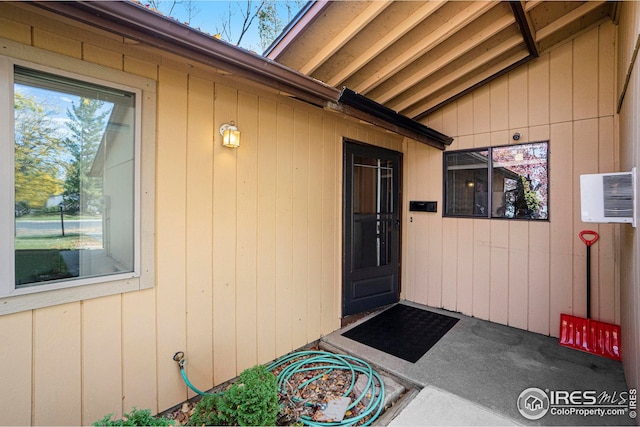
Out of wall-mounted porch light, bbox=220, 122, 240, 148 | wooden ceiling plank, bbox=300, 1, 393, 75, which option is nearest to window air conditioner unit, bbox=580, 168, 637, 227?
wooden ceiling plank, bbox=300, 1, 393, 75

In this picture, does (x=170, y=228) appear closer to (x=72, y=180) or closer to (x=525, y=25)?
(x=72, y=180)

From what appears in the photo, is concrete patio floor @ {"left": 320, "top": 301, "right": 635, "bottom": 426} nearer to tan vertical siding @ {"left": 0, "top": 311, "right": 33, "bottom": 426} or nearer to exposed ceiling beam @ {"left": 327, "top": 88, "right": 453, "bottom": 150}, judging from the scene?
tan vertical siding @ {"left": 0, "top": 311, "right": 33, "bottom": 426}

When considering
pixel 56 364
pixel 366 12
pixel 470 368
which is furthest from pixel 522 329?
pixel 56 364

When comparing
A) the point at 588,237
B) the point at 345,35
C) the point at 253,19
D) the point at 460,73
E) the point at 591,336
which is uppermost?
the point at 253,19

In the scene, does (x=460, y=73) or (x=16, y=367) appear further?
(x=460, y=73)

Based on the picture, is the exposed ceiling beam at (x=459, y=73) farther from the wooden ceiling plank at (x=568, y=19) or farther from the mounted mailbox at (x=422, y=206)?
the mounted mailbox at (x=422, y=206)

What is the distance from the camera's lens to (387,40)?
2.53m

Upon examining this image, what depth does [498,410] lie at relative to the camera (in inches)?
78.9

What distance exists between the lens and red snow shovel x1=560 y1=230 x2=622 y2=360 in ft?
9.05

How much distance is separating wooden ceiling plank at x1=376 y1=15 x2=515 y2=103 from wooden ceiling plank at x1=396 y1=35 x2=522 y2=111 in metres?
0.26

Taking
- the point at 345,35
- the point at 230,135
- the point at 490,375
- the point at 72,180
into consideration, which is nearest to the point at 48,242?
the point at 72,180

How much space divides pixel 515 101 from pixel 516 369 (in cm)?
299

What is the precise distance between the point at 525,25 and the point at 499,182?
1702 millimetres

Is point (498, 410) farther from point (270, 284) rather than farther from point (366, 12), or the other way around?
point (366, 12)
